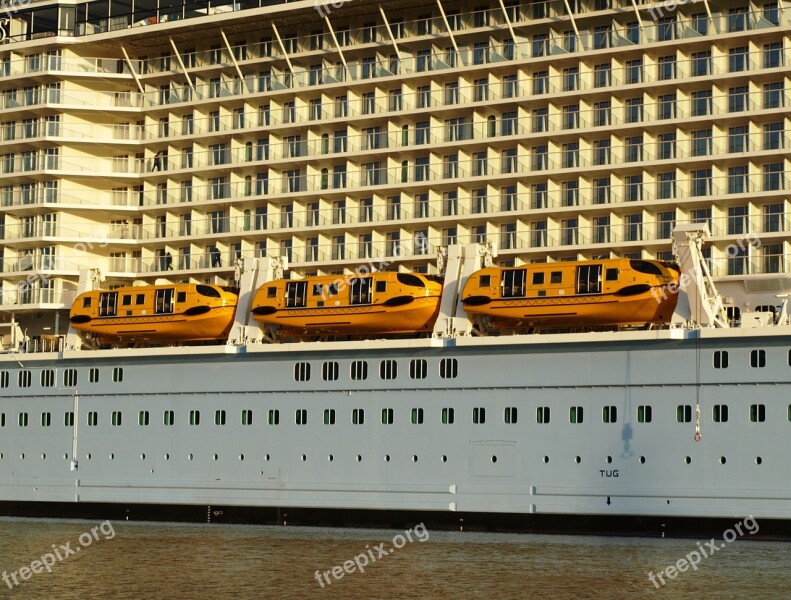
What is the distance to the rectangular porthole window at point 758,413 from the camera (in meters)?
36.2

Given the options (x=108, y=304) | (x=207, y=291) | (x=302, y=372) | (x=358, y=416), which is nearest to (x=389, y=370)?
(x=358, y=416)

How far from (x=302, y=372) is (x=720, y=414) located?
12.3 metres

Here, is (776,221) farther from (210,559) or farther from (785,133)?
(210,559)

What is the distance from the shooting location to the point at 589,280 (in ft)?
125

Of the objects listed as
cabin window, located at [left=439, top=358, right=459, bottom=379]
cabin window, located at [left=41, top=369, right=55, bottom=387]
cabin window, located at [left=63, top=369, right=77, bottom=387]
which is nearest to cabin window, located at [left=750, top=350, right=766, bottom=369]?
cabin window, located at [left=439, top=358, right=459, bottom=379]

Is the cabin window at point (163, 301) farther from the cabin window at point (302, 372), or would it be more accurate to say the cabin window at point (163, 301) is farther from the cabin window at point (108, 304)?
the cabin window at point (302, 372)

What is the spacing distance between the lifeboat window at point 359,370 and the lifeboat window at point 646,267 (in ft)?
27.2

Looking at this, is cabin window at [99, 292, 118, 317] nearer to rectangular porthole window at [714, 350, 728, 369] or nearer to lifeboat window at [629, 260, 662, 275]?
lifeboat window at [629, 260, 662, 275]

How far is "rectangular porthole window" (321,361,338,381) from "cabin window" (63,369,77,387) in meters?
8.94

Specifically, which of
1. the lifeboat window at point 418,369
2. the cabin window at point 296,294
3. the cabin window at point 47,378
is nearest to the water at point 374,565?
the lifeboat window at point 418,369

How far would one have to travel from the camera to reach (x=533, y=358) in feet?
128

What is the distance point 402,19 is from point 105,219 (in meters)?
12.6

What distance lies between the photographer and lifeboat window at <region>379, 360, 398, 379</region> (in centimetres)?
4047

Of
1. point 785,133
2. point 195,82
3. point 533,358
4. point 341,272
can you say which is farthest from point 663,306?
point 195,82
